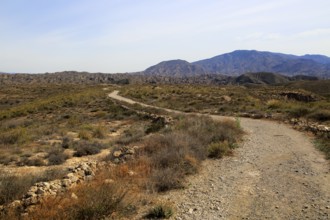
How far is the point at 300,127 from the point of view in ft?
54.9

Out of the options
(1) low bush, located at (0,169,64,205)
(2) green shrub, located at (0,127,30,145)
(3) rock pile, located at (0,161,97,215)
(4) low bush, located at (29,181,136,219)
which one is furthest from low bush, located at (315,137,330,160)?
(2) green shrub, located at (0,127,30,145)

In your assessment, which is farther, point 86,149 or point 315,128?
point 315,128

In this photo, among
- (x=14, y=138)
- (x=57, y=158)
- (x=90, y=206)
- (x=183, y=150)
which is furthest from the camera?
(x=14, y=138)

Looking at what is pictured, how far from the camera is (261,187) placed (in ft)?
26.4

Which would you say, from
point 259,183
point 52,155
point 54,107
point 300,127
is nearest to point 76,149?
point 52,155

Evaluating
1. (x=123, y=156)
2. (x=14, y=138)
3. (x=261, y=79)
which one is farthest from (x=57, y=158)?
(x=261, y=79)

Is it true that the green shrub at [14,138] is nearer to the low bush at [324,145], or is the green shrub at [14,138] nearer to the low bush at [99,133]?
the low bush at [99,133]

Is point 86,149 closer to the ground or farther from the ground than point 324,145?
closer to the ground

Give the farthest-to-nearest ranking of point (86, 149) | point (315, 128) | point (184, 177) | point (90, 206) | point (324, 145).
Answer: point (315, 128)
point (86, 149)
point (324, 145)
point (184, 177)
point (90, 206)

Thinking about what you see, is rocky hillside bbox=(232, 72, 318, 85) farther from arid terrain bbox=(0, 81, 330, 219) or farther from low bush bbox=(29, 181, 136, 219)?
low bush bbox=(29, 181, 136, 219)

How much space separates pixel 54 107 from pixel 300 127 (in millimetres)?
31226

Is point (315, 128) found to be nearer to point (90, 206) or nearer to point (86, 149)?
point (86, 149)

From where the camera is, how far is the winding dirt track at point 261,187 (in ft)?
21.8

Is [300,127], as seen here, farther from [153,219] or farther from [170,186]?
[153,219]
